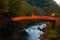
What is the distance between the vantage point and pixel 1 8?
80.3 ft

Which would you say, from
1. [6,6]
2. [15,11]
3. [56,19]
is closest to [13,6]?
[15,11]

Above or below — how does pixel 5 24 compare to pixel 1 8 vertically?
below

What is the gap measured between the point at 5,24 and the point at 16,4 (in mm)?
4715

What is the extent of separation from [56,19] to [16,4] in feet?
25.5

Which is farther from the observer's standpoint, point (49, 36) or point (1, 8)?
point (1, 8)

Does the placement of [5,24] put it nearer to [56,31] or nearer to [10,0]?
[10,0]

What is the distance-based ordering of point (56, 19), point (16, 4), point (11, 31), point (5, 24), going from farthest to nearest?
1. point (16, 4)
2. point (11, 31)
3. point (5, 24)
4. point (56, 19)

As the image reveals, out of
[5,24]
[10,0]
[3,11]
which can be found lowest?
[5,24]

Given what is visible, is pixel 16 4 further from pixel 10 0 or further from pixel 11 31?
pixel 11 31

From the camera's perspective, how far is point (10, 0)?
90.6ft

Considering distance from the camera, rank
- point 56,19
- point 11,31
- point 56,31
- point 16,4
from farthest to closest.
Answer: point 16,4 < point 11,31 < point 56,19 < point 56,31

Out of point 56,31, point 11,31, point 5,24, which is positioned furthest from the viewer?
point 11,31

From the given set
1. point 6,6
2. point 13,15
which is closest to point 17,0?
point 13,15

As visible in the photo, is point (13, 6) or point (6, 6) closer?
point (6, 6)
